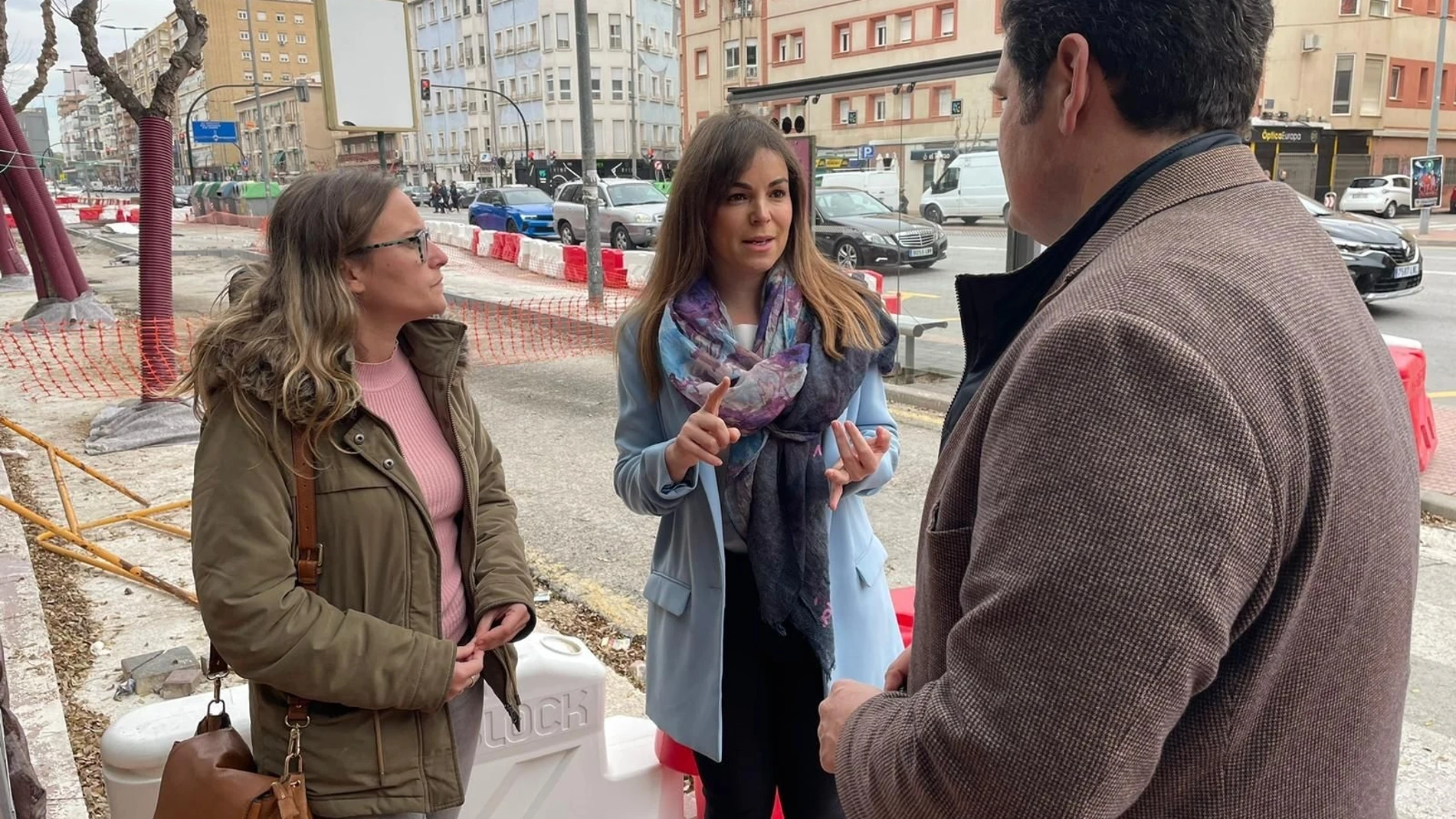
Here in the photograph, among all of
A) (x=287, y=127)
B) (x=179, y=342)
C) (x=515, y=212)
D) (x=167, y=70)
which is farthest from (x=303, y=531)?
(x=287, y=127)

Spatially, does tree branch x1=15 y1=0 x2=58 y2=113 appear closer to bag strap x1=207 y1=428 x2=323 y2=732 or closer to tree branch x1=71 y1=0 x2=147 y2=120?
tree branch x1=71 y1=0 x2=147 y2=120

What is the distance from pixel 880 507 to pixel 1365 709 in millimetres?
4778

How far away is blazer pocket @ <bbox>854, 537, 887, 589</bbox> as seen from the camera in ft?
7.02

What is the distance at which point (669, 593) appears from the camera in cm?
212

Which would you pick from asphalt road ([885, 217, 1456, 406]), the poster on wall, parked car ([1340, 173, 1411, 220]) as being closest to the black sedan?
asphalt road ([885, 217, 1456, 406])

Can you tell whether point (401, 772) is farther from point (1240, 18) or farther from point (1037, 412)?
point (1240, 18)

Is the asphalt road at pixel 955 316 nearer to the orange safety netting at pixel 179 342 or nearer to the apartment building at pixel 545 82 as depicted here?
the orange safety netting at pixel 179 342

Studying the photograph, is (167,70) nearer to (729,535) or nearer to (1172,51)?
(729,535)

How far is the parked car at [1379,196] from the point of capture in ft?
→ 97.0

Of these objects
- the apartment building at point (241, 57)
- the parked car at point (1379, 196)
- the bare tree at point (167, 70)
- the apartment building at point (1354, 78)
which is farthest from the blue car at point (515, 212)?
the apartment building at point (241, 57)

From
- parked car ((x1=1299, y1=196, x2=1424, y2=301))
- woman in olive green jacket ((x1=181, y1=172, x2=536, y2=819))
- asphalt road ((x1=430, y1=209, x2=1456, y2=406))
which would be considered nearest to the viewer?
woman in olive green jacket ((x1=181, y1=172, x2=536, y2=819))

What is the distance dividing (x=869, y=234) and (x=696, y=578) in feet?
23.4

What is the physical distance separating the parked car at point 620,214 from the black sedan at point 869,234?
12.4 metres

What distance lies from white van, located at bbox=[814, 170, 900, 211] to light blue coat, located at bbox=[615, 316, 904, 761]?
6.58 meters
